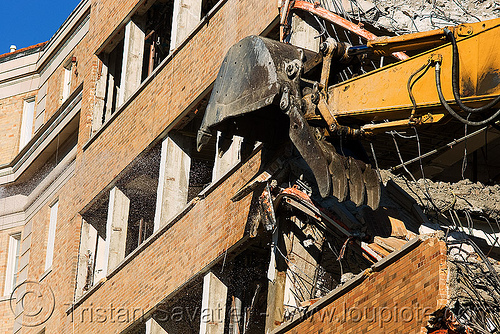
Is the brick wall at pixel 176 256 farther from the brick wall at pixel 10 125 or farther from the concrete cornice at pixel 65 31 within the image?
the brick wall at pixel 10 125

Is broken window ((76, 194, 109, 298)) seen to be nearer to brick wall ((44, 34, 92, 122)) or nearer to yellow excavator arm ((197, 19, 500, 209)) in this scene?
brick wall ((44, 34, 92, 122))

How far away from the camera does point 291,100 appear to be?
12.2 meters

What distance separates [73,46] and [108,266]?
7660mm

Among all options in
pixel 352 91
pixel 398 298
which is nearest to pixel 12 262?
pixel 352 91

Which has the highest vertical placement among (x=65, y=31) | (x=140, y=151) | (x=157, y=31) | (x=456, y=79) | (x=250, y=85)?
(x=65, y=31)

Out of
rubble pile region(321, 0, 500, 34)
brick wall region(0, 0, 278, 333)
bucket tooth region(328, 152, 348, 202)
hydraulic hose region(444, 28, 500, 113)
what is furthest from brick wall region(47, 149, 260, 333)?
hydraulic hose region(444, 28, 500, 113)

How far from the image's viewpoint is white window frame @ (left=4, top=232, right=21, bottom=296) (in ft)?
91.6

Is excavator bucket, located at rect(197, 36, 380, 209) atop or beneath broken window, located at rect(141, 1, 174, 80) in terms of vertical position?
beneath

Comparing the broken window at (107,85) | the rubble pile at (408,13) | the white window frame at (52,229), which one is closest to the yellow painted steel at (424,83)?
the rubble pile at (408,13)

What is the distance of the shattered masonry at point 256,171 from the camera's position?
37.7 ft

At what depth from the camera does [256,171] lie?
15648 millimetres

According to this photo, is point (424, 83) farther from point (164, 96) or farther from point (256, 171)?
point (164, 96)

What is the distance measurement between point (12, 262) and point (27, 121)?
3.95 metres

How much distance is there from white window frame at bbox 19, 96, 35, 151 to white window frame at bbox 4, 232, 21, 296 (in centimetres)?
264
